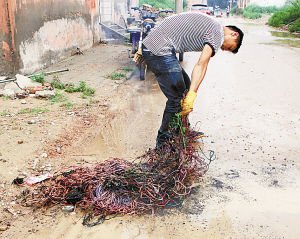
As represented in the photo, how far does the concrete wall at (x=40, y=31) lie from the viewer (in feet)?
20.6

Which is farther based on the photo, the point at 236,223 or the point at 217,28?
the point at 217,28

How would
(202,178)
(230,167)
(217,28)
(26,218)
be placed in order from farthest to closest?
(230,167), (202,178), (217,28), (26,218)

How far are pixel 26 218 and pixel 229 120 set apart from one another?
11.2 feet

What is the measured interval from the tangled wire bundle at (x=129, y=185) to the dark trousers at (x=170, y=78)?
30 cm

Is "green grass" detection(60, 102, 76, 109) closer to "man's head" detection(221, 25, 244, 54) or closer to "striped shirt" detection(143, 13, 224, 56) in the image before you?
"striped shirt" detection(143, 13, 224, 56)

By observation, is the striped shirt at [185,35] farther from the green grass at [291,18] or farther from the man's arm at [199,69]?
the green grass at [291,18]

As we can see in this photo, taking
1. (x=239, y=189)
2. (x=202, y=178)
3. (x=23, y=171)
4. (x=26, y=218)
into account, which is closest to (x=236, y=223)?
(x=239, y=189)

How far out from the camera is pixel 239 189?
3.09 metres

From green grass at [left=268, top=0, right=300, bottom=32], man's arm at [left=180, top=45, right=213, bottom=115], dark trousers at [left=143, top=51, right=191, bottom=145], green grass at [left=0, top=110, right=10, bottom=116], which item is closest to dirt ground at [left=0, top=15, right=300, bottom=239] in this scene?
green grass at [left=0, top=110, right=10, bottom=116]

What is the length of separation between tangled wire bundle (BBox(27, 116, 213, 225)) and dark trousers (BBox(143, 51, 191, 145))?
30 cm

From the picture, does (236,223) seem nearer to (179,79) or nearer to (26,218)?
(179,79)

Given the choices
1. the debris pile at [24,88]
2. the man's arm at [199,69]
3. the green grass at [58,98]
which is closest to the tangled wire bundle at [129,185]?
the man's arm at [199,69]

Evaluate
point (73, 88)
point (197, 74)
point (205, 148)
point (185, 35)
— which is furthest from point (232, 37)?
point (73, 88)

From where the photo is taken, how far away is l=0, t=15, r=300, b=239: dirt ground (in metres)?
2.55
